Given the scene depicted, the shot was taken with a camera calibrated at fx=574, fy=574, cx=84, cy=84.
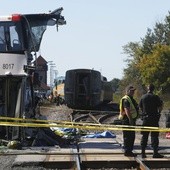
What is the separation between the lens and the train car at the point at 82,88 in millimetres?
38875

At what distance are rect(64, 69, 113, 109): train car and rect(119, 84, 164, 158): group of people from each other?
24.6m

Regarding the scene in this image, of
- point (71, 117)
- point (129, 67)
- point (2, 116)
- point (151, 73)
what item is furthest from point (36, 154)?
point (129, 67)

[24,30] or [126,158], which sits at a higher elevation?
[24,30]

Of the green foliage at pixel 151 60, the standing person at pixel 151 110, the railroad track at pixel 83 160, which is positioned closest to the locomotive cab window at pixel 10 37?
the railroad track at pixel 83 160

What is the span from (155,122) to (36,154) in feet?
9.84

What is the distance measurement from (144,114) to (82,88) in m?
25.6

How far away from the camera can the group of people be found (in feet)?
44.5

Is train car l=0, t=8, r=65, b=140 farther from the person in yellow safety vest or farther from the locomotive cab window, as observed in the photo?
the person in yellow safety vest

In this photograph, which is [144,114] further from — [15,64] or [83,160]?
[15,64]

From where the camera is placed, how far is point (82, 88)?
39188mm

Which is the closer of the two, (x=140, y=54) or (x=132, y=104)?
(x=132, y=104)

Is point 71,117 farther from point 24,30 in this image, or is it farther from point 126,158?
point 126,158

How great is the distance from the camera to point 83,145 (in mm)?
16844

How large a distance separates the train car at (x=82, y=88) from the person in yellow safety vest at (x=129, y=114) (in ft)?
80.6
